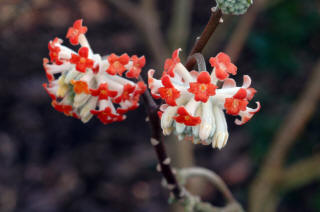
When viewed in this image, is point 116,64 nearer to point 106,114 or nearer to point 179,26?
point 106,114

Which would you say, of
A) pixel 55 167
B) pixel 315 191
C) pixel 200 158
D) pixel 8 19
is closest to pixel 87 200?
pixel 55 167

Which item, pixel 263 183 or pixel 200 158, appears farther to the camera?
pixel 200 158

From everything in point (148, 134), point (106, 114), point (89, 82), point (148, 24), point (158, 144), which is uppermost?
point (89, 82)

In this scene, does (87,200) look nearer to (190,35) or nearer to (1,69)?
(1,69)

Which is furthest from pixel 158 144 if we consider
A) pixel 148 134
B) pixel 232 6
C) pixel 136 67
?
pixel 148 134

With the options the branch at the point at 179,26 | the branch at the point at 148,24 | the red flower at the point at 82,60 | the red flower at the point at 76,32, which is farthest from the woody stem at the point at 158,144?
the branch at the point at 179,26

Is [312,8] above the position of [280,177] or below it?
above
